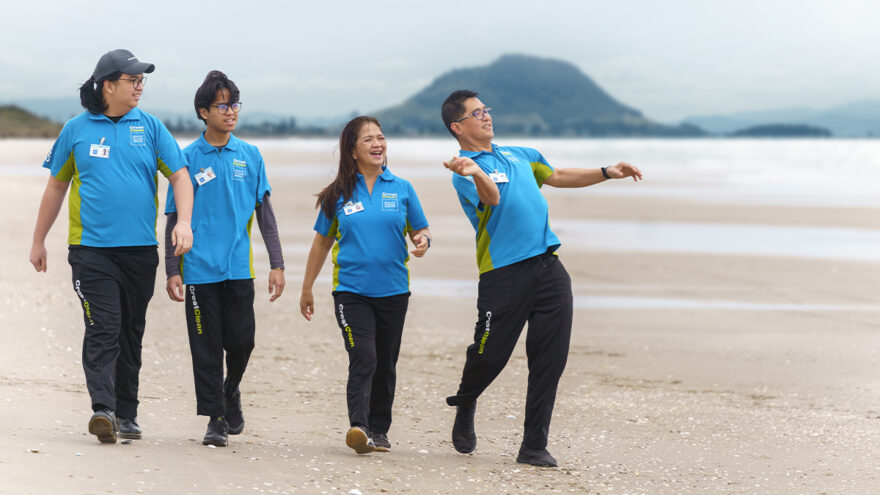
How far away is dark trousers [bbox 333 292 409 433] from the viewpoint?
18.1ft

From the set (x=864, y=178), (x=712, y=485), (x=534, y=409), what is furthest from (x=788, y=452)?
(x=864, y=178)

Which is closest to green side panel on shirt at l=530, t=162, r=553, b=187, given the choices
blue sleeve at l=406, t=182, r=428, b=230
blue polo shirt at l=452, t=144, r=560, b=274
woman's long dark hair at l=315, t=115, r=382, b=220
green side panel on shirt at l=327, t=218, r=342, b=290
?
blue polo shirt at l=452, t=144, r=560, b=274

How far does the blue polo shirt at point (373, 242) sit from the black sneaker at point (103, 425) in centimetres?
132

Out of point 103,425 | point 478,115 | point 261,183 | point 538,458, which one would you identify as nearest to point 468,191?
point 478,115

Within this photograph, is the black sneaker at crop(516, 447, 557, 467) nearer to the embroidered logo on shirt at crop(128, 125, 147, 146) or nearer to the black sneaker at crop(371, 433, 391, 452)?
the black sneaker at crop(371, 433, 391, 452)

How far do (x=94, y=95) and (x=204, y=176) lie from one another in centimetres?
68

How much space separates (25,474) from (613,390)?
456 centimetres

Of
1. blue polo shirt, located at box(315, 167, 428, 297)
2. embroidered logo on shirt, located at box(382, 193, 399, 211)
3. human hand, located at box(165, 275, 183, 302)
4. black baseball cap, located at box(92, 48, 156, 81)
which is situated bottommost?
human hand, located at box(165, 275, 183, 302)

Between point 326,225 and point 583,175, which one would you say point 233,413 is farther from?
point 583,175

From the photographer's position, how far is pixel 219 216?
5.52m

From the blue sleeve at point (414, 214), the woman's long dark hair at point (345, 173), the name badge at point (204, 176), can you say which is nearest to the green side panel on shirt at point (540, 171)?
the blue sleeve at point (414, 214)

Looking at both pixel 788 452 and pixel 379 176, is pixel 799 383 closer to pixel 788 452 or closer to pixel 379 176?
pixel 788 452

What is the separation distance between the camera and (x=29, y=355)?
8180 millimetres

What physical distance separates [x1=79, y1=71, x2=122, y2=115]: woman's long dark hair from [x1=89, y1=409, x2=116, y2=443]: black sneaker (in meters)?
1.53
